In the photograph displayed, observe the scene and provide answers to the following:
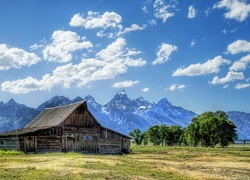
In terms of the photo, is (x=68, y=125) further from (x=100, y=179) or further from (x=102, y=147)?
(x=100, y=179)

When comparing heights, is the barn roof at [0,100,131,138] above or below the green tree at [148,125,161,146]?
above

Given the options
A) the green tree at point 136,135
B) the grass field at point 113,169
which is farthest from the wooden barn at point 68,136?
the green tree at point 136,135

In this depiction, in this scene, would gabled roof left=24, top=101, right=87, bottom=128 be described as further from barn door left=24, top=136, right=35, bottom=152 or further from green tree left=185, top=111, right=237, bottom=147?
green tree left=185, top=111, right=237, bottom=147

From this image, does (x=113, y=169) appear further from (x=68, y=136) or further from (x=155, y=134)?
(x=155, y=134)

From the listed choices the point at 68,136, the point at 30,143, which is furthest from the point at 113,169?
the point at 68,136

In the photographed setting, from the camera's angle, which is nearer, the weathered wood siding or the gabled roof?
the weathered wood siding

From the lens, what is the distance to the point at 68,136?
2480 inches

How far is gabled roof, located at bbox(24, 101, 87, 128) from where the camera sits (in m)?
63.8

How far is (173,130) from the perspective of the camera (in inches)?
5571

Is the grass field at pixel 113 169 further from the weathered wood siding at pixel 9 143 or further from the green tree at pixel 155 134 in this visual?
the green tree at pixel 155 134

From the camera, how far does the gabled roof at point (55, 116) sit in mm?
63781

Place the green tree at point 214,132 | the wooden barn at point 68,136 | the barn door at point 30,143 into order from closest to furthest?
the barn door at point 30,143, the wooden barn at point 68,136, the green tree at point 214,132

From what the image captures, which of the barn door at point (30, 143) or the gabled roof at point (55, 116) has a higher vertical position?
the gabled roof at point (55, 116)

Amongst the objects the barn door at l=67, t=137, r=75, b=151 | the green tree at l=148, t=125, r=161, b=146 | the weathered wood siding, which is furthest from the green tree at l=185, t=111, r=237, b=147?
the weathered wood siding
